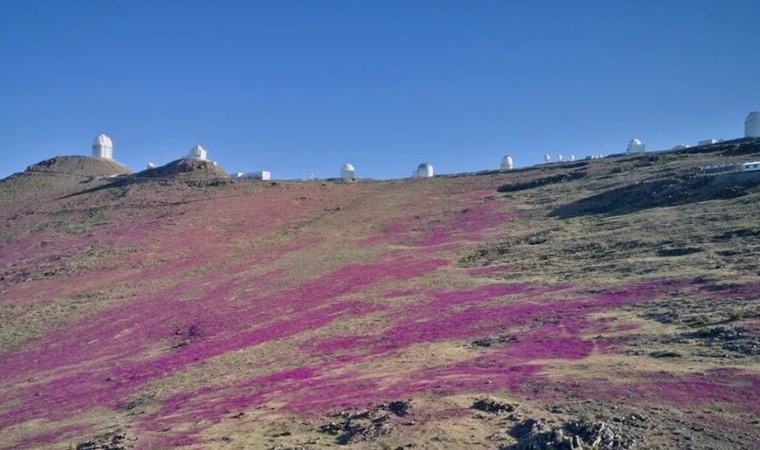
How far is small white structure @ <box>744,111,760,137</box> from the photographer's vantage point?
180 feet

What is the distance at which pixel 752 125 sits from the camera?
55.2 metres

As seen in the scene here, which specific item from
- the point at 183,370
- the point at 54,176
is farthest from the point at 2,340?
the point at 54,176

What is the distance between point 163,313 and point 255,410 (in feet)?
49.3

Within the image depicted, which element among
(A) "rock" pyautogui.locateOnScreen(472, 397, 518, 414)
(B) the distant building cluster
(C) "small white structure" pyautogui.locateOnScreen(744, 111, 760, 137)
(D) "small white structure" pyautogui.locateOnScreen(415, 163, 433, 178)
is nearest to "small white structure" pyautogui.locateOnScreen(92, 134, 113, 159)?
(B) the distant building cluster

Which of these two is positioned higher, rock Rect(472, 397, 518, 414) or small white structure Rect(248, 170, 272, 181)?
small white structure Rect(248, 170, 272, 181)

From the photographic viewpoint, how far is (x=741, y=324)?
1532 cm

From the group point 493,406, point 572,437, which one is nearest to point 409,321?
point 493,406

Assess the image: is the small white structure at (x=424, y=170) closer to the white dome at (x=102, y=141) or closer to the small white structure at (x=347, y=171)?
the small white structure at (x=347, y=171)

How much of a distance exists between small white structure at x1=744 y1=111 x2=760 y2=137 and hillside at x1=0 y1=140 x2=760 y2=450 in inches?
480

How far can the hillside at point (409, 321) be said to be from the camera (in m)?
12.5

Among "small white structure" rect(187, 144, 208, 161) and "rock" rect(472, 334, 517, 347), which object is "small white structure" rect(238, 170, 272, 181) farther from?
"rock" rect(472, 334, 517, 347)

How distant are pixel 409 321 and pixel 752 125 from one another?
152 ft

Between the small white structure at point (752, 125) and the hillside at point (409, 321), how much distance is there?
1219cm

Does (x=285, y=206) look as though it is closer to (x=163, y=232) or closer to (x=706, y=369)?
(x=163, y=232)
